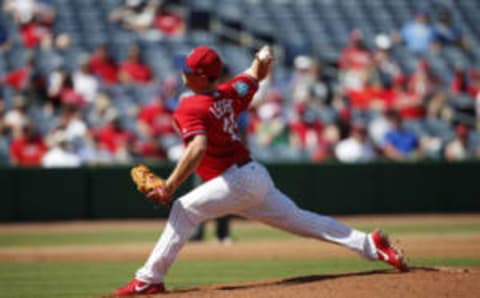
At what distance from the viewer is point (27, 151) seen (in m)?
15.1

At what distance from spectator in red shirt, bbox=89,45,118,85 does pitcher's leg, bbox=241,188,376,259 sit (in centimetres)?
960

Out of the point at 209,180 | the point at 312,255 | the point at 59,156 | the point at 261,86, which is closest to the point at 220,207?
the point at 209,180

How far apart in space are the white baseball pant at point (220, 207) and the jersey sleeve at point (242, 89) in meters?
0.48

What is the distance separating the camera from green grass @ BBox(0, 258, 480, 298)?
8.10 m

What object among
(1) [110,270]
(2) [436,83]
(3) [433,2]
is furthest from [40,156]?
(3) [433,2]

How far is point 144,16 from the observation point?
18.2m

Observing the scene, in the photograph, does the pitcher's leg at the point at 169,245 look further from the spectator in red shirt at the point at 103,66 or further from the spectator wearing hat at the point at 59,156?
the spectator in red shirt at the point at 103,66

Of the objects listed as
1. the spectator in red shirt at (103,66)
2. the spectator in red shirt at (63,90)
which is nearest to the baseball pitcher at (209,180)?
the spectator in red shirt at (63,90)

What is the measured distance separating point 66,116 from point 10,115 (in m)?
0.85

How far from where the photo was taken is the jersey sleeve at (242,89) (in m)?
7.15

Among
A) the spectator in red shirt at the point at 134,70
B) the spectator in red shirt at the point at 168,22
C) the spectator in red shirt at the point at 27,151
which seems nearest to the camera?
the spectator in red shirt at the point at 27,151

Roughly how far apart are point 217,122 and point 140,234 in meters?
7.89

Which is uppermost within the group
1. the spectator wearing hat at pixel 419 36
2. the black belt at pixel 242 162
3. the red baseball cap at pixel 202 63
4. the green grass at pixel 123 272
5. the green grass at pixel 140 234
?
the spectator wearing hat at pixel 419 36

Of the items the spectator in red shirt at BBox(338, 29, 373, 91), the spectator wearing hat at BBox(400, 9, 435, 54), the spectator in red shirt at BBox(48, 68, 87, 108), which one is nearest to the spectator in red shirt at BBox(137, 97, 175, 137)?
the spectator in red shirt at BBox(48, 68, 87, 108)
